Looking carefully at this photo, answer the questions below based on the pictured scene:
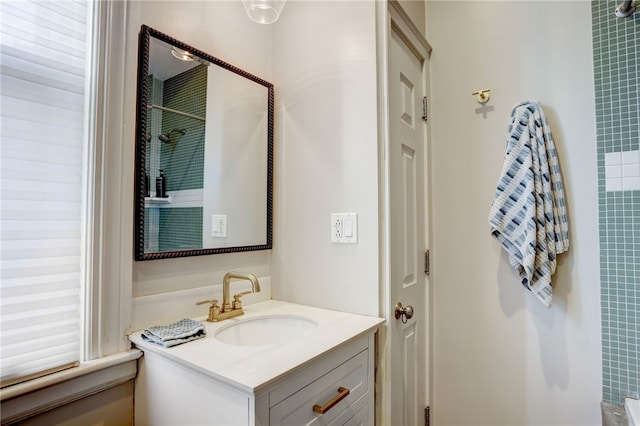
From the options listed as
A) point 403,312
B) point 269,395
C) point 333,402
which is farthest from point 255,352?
point 403,312

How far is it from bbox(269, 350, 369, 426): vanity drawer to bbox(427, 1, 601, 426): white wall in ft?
2.46

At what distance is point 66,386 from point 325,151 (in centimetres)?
119

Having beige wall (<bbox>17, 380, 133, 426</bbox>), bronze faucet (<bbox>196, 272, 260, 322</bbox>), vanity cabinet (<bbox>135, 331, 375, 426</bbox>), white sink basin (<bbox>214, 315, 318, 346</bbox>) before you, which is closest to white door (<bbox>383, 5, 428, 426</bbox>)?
vanity cabinet (<bbox>135, 331, 375, 426</bbox>)

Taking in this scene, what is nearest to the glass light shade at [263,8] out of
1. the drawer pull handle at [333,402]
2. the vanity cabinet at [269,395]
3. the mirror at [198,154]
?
the mirror at [198,154]

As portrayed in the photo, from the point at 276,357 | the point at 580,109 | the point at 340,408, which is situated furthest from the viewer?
the point at 580,109

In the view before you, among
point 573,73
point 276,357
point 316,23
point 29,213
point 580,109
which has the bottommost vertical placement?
point 276,357

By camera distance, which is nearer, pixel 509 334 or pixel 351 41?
pixel 351 41

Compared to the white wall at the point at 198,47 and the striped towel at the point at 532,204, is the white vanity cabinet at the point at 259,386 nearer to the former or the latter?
the white wall at the point at 198,47

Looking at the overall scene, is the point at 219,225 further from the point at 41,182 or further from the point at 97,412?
the point at 97,412

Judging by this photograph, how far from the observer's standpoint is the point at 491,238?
5.13 feet

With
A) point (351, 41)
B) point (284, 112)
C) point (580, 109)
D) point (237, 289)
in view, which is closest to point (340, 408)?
point (237, 289)

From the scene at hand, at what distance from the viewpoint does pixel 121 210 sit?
1042mm

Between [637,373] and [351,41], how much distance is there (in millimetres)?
1745

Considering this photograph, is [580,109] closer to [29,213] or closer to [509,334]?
[509,334]
